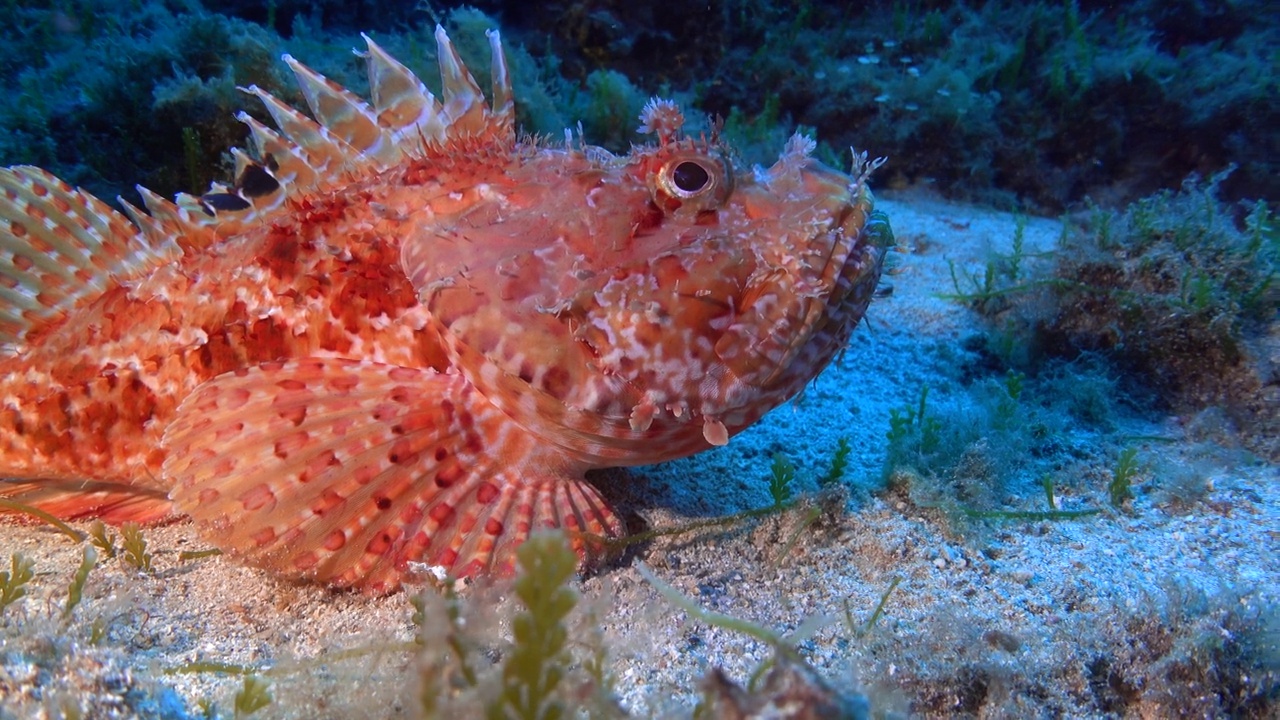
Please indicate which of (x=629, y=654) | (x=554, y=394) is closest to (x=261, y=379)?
(x=554, y=394)

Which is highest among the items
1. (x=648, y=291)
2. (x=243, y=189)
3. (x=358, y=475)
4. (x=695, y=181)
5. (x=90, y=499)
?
(x=695, y=181)

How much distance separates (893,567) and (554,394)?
5.64 ft

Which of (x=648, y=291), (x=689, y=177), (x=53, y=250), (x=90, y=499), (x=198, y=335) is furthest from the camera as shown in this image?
(x=53, y=250)

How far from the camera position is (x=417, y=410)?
2.96 m

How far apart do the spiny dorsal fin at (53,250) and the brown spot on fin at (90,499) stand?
0.76m

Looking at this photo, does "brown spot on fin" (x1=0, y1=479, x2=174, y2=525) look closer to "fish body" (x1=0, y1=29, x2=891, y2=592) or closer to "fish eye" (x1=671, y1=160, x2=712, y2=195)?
"fish body" (x1=0, y1=29, x2=891, y2=592)

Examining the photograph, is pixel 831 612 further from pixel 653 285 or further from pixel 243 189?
pixel 243 189

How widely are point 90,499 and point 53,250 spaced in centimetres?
136

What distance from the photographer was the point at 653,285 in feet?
8.52

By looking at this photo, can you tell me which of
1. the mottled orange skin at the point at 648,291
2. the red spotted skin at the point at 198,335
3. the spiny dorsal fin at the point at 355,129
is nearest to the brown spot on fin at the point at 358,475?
the red spotted skin at the point at 198,335

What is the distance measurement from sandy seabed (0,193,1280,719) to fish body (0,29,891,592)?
13.4 inches

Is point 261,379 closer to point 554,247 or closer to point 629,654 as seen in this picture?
point 554,247

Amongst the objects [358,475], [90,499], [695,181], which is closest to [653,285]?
[695,181]

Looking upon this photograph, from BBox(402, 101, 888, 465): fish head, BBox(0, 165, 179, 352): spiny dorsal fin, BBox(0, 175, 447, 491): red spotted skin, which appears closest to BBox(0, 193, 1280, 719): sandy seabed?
BBox(0, 175, 447, 491): red spotted skin
